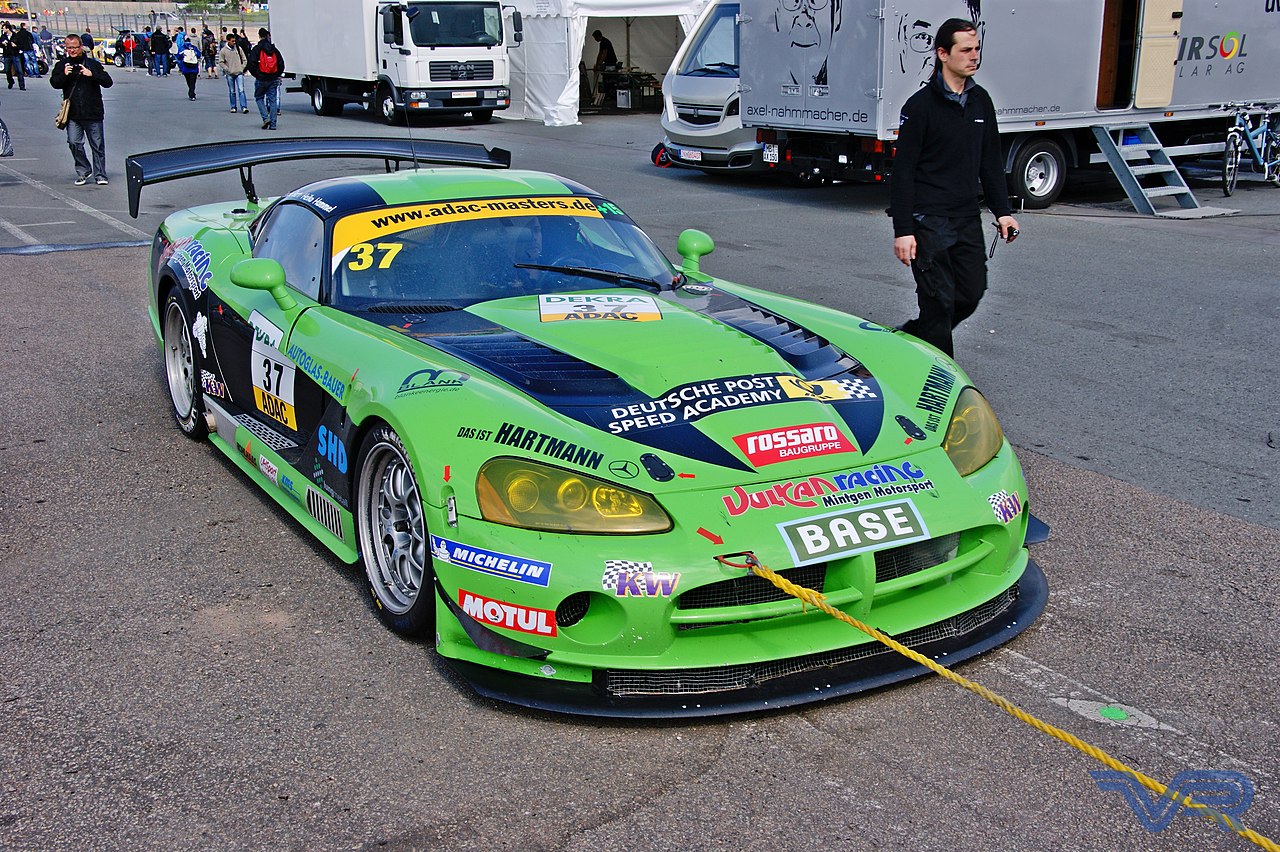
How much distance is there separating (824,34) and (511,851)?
39.6ft

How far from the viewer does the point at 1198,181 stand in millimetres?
16531

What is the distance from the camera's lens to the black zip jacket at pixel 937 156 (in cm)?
548

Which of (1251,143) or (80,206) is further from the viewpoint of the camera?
(1251,143)

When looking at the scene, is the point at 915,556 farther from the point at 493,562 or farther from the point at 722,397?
the point at 493,562

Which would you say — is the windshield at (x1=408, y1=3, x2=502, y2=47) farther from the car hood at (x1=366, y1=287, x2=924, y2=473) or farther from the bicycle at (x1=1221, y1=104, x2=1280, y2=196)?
the car hood at (x1=366, y1=287, x2=924, y2=473)

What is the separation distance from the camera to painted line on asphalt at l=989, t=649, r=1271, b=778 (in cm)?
304

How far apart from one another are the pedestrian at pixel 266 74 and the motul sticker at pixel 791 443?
23.3 meters

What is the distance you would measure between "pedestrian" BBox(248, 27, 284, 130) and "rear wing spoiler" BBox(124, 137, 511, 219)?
19.6 m

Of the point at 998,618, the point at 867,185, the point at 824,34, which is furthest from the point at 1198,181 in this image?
the point at 998,618

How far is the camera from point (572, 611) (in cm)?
324

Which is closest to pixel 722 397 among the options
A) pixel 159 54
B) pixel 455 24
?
pixel 455 24

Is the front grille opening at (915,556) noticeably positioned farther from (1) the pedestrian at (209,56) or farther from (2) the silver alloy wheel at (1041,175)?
(1) the pedestrian at (209,56)

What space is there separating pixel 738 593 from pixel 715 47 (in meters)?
14.6

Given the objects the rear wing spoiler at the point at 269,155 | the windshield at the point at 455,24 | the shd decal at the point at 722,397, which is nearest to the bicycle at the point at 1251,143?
the rear wing spoiler at the point at 269,155
